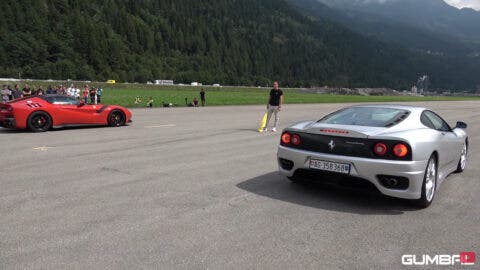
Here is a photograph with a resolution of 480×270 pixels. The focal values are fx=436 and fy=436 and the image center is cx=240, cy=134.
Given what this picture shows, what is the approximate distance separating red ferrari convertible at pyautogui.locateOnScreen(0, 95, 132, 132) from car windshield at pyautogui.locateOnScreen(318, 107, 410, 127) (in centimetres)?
1001

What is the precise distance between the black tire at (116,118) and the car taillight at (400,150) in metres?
11.8

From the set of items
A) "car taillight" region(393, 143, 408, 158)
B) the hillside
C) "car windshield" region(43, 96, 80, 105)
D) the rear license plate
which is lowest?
the rear license plate

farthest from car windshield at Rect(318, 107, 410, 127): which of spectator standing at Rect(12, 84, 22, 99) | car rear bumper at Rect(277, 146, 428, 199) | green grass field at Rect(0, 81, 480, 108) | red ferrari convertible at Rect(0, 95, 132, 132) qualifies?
green grass field at Rect(0, 81, 480, 108)

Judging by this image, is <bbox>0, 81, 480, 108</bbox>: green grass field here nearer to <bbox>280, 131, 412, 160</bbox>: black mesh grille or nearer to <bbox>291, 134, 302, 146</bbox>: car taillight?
<bbox>291, 134, 302, 146</bbox>: car taillight

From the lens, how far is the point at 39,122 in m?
13.4

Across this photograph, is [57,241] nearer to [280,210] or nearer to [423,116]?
[280,210]

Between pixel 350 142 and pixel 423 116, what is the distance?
1.70 metres

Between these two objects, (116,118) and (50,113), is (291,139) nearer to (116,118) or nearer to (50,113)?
(50,113)

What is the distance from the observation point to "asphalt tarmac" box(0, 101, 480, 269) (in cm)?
391

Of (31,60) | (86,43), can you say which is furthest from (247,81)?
(31,60)

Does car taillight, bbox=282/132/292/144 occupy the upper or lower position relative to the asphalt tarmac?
upper

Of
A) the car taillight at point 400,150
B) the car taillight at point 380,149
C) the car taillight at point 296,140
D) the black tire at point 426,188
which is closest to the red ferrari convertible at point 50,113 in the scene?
the car taillight at point 296,140

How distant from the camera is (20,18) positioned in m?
118

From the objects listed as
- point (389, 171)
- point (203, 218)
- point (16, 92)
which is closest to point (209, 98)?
point (16, 92)
